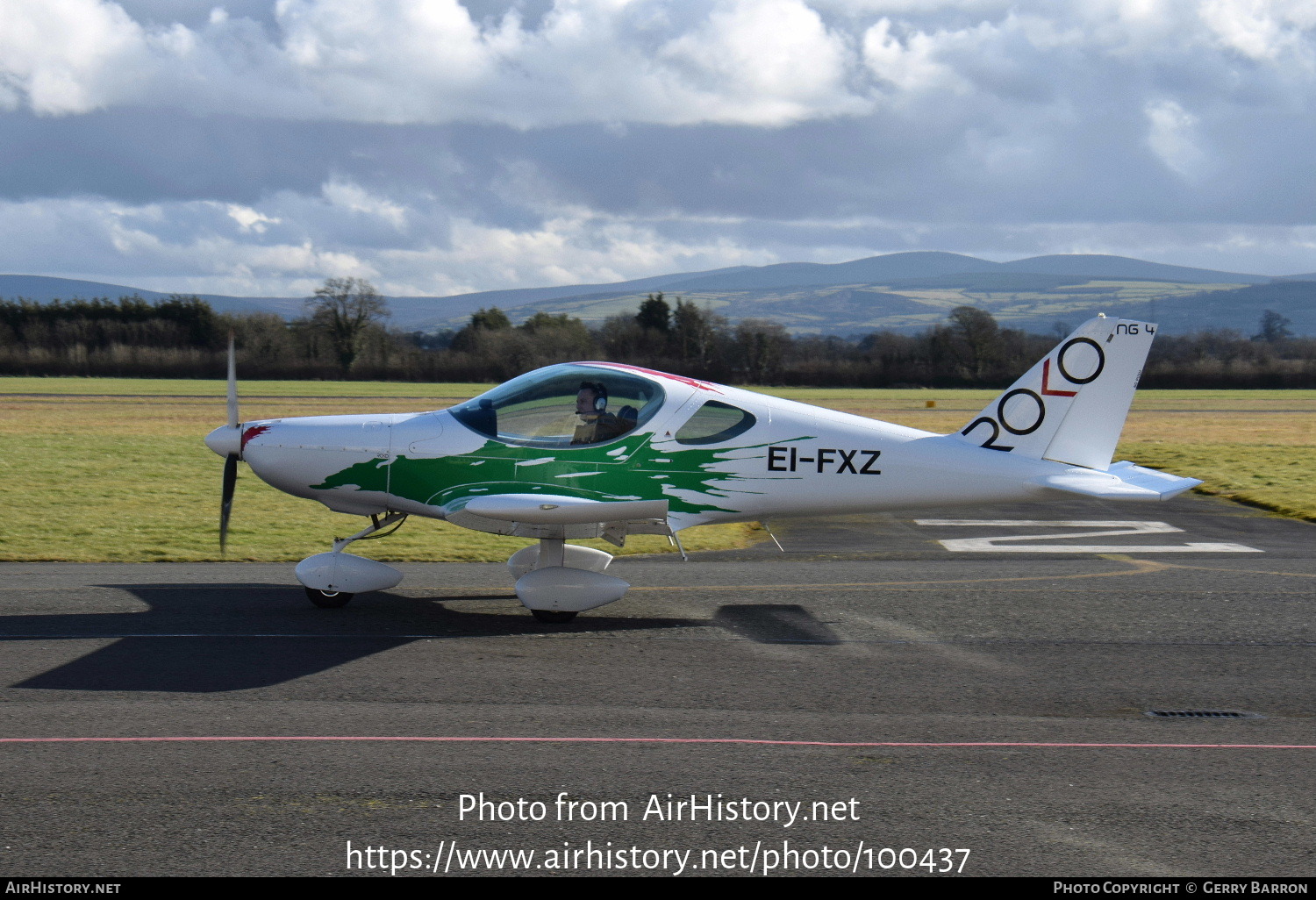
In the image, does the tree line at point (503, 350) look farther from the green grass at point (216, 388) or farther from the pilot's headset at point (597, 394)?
the pilot's headset at point (597, 394)

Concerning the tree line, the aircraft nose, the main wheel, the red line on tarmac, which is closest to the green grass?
the tree line

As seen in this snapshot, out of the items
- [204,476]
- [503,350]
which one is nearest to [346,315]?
[503,350]

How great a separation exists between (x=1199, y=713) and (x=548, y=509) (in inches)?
208

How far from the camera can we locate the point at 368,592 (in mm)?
11070

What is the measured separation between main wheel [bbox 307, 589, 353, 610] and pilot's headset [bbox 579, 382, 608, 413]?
2.98 meters

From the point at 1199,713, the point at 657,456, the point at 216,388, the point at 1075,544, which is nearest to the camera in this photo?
the point at 1199,713

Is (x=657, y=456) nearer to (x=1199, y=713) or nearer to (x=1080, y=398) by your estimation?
(x=1080, y=398)

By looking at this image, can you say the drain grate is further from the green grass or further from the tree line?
the tree line

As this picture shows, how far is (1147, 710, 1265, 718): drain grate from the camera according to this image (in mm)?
7445

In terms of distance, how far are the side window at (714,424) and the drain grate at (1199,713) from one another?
173 inches

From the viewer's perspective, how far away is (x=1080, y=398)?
10.8 meters

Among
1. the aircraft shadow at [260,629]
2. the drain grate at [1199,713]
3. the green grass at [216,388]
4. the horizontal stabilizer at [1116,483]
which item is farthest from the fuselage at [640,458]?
the green grass at [216,388]

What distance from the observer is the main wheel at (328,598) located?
34.3 ft
